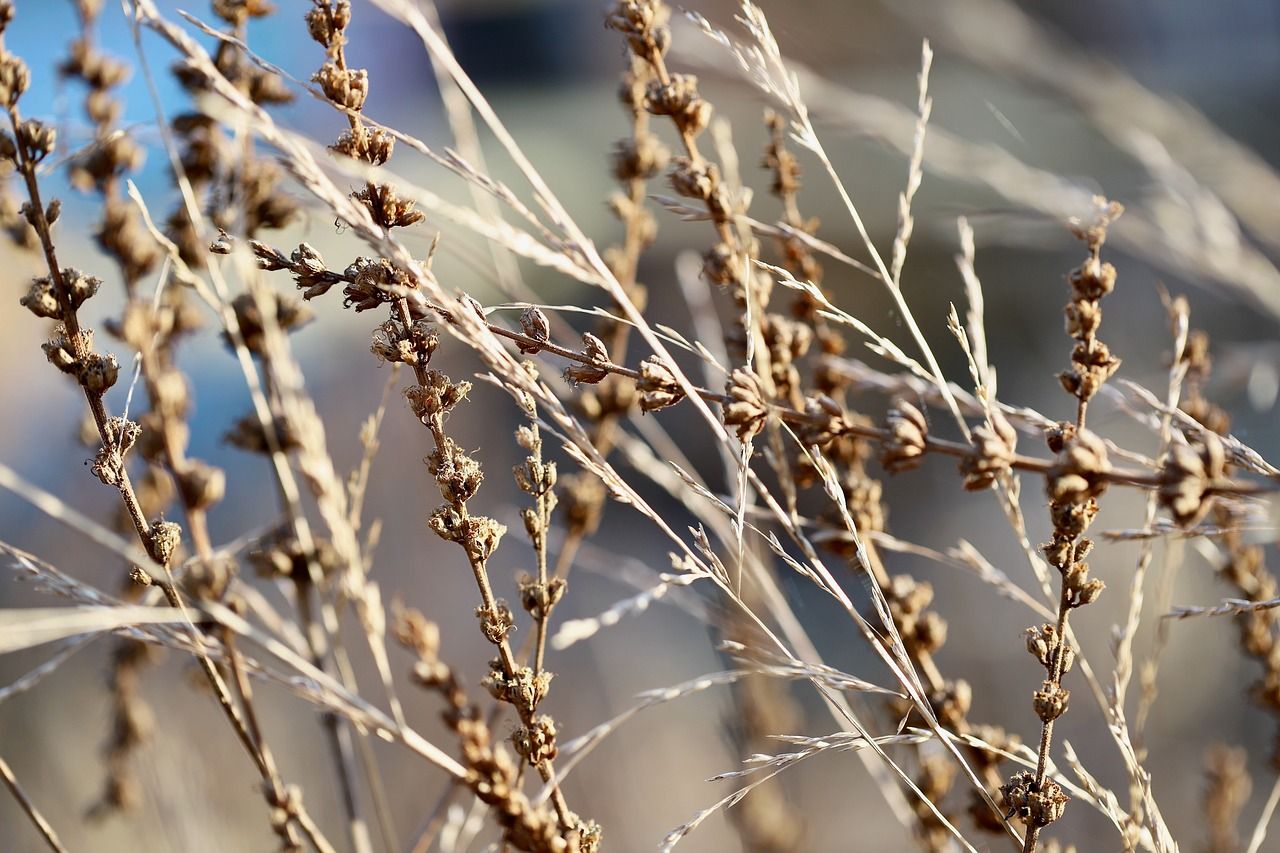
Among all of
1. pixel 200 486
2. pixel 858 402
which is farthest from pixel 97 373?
pixel 858 402

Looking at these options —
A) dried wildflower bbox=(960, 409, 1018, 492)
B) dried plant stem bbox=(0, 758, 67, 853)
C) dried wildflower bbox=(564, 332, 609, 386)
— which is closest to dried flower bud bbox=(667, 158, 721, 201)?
dried wildflower bbox=(564, 332, 609, 386)

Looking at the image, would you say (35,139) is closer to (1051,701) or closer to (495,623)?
(495,623)

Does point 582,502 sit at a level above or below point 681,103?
below

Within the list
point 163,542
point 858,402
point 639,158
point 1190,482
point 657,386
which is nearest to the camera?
point 1190,482

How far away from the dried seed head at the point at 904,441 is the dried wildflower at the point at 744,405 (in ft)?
0.19

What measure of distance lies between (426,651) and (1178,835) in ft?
5.30

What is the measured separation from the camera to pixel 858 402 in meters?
3.04

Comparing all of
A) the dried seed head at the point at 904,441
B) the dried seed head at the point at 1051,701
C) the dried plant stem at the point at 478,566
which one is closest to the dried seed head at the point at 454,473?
the dried plant stem at the point at 478,566

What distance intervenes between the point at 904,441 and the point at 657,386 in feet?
0.40

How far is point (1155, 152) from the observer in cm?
76

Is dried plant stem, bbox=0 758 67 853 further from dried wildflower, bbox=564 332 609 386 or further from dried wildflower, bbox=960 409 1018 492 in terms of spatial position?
dried wildflower, bbox=960 409 1018 492

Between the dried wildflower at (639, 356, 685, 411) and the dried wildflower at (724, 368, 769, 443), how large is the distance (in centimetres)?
3

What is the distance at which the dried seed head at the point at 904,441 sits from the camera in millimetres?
444

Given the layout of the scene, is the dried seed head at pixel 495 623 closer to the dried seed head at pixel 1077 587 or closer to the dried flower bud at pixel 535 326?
the dried flower bud at pixel 535 326
